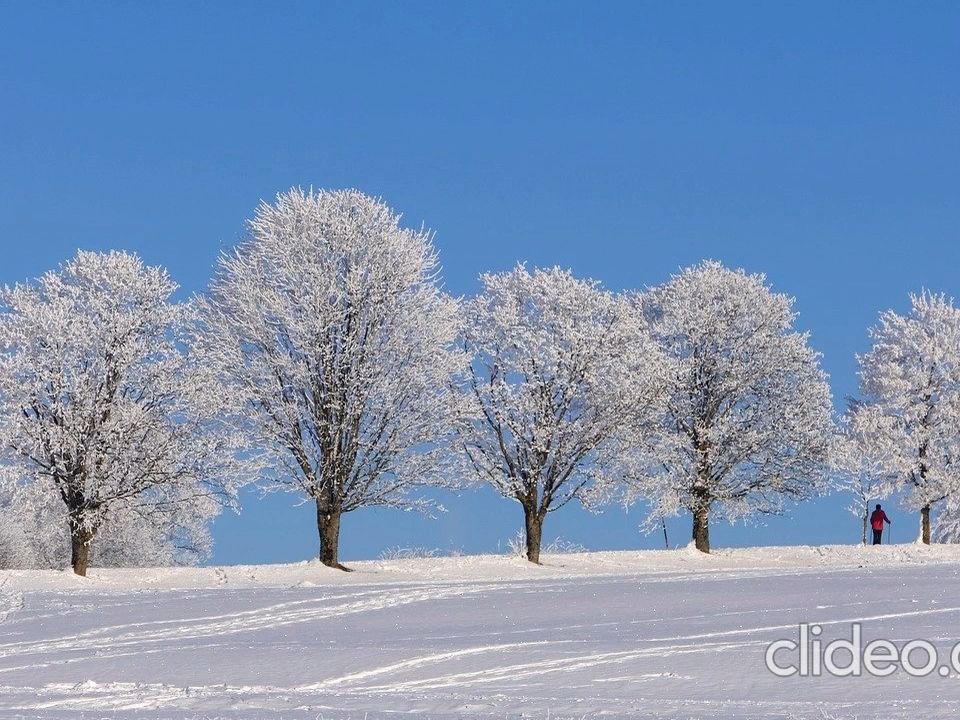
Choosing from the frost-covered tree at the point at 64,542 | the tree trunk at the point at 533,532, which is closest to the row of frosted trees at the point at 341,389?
the tree trunk at the point at 533,532

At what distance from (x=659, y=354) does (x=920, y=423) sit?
47.9ft

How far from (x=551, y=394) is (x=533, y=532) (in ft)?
14.5

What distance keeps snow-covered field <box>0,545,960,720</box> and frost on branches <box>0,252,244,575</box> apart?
23.6 ft

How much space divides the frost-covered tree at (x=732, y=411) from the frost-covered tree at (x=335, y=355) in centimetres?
998

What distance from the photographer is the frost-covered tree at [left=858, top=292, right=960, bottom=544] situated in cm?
4666

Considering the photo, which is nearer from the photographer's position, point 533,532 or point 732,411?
point 533,532

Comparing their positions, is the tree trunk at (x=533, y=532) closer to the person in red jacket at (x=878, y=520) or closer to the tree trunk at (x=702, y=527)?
the tree trunk at (x=702, y=527)

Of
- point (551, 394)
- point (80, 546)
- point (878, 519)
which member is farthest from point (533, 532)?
point (878, 519)

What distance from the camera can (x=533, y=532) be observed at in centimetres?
3744

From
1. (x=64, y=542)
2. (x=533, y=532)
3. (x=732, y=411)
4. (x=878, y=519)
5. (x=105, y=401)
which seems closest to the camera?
(x=105, y=401)

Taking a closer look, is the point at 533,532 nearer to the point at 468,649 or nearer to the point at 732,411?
the point at 732,411

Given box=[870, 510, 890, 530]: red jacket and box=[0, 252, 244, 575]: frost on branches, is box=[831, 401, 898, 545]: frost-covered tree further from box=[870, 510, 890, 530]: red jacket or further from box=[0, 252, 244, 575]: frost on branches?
box=[0, 252, 244, 575]: frost on branches

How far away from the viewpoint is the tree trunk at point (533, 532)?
1470 inches

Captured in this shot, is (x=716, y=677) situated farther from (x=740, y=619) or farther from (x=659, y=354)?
(x=659, y=354)
